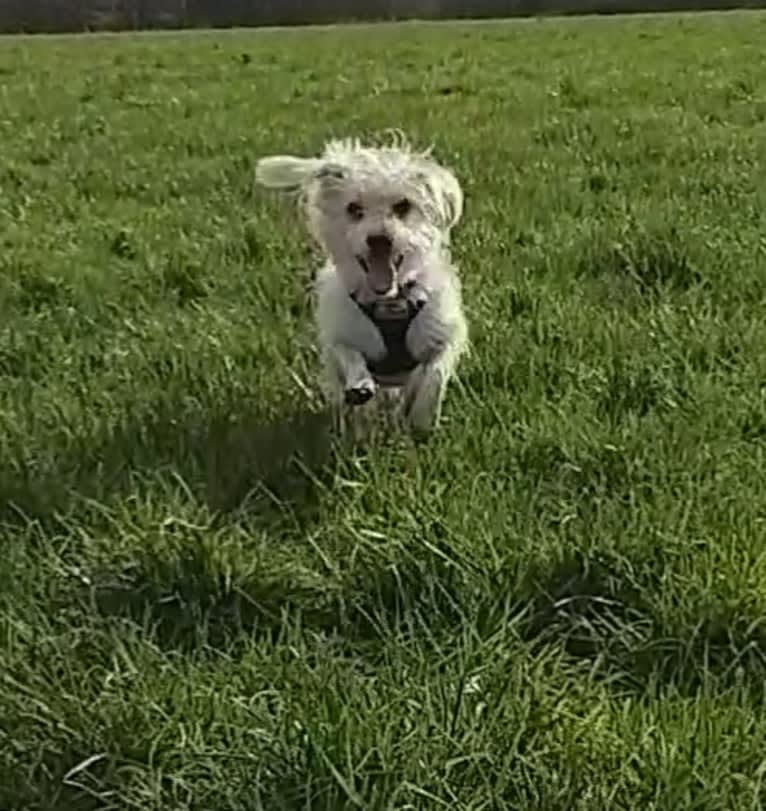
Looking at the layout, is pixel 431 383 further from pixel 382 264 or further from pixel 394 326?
pixel 382 264

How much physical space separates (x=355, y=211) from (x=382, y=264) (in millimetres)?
239

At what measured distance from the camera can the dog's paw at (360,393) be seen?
482cm

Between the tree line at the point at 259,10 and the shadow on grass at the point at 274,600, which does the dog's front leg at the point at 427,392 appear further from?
the tree line at the point at 259,10

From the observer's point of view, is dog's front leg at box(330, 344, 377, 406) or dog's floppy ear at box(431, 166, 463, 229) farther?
dog's floppy ear at box(431, 166, 463, 229)

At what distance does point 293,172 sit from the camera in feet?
17.7

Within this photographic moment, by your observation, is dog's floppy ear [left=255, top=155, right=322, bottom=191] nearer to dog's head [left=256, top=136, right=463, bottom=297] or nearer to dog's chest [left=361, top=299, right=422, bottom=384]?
dog's head [left=256, top=136, right=463, bottom=297]

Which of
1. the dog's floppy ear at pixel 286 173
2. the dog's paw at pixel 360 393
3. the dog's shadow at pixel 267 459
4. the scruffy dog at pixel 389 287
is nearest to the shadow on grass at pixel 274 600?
the dog's shadow at pixel 267 459

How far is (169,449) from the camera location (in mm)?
4703

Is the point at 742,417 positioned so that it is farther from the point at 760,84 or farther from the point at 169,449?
the point at 760,84

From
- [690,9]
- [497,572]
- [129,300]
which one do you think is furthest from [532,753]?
[690,9]

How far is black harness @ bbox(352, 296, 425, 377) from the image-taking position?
4.99m

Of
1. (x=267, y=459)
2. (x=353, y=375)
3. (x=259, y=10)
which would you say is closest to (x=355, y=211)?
(x=353, y=375)

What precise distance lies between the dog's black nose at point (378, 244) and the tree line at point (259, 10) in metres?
31.3

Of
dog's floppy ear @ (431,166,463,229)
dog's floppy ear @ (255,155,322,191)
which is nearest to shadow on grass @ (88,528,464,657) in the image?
dog's floppy ear @ (431,166,463,229)
